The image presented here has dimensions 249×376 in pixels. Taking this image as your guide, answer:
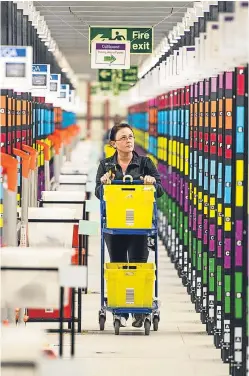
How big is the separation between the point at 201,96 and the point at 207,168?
1262 millimetres

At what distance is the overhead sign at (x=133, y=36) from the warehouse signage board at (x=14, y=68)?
9294mm

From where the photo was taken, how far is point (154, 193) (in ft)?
41.0

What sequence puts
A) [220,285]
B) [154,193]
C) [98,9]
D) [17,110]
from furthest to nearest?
1. [98,9]
2. [17,110]
3. [154,193]
4. [220,285]

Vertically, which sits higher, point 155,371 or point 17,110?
point 17,110

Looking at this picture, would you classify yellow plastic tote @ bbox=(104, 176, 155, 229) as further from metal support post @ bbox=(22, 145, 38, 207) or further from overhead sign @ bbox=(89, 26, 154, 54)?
overhead sign @ bbox=(89, 26, 154, 54)

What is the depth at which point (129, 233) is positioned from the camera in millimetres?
12234

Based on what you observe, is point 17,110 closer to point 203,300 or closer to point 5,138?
point 5,138

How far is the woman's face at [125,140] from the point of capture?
1254 centimetres

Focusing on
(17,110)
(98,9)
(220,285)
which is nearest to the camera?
(220,285)

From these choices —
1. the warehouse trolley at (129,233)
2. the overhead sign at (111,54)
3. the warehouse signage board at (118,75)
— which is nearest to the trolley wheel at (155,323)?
the warehouse trolley at (129,233)

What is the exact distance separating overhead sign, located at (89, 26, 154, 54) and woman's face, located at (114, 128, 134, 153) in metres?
6.76

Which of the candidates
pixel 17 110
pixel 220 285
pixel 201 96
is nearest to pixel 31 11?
pixel 17 110

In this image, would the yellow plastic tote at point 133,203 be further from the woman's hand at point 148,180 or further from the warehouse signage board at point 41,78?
the warehouse signage board at point 41,78

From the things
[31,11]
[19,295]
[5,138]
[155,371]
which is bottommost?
[155,371]
